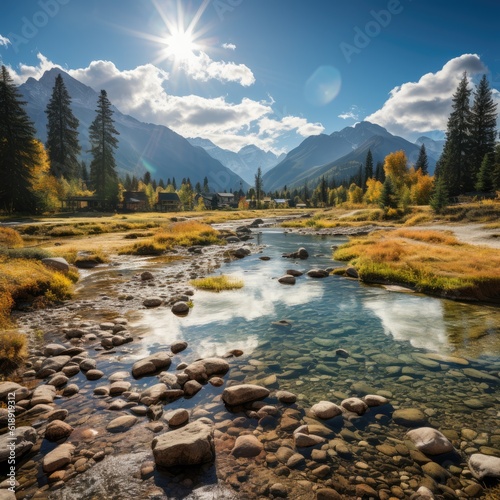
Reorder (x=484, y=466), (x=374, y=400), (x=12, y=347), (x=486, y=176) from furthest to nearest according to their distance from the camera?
(x=486, y=176)
(x=12, y=347)
(x=374, y=400)
(x=484, y=466)

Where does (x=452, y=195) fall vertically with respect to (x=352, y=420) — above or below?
above

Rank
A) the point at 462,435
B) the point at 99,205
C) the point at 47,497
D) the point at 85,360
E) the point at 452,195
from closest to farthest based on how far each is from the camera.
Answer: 1. the point at 47,497
2. the point at 462,435
3. the point at 85,360
4. the point at 452,195
5. the point at 99,205

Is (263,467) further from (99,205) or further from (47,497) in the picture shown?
(99,205)

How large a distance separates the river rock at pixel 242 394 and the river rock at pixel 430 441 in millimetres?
2709

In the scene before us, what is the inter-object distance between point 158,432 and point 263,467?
1.89 metres

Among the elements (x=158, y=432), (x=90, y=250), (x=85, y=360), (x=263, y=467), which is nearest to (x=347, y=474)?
(x=263, y=467)

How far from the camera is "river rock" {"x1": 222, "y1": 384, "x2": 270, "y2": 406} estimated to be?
5.82 metres

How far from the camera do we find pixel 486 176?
55125 mm

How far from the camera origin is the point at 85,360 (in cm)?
727

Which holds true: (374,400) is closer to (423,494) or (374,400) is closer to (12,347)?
(423,494)

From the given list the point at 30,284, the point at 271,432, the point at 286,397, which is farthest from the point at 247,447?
the point at 30,284

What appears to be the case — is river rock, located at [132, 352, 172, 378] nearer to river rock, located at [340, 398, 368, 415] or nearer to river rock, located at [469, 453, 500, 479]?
river rock, located at [340, 398, 368, 415]

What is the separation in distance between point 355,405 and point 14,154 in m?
59.1

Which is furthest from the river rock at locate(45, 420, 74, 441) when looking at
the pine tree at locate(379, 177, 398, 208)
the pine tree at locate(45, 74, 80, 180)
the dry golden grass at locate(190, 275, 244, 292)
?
the pine tree at locate(45, 74, 80, 180)
